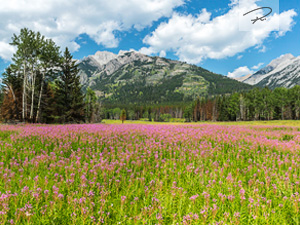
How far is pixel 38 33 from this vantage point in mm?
26000

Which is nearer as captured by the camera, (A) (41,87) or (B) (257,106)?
(A) (41,87)

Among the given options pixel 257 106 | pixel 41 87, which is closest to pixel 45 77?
pixel 41 87

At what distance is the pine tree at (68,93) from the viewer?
98.0 feet

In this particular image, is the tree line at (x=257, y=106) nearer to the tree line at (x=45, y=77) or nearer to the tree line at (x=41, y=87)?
the tree line at (x=41, y=87)

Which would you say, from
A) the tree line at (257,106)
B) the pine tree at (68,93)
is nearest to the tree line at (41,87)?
the pine tree at (68,93)

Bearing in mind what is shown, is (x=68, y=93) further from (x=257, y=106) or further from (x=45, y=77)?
(x=257, y=106)

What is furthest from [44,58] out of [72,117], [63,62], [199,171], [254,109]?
[254,109]

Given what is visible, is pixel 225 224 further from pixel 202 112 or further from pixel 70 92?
pixel 202 112

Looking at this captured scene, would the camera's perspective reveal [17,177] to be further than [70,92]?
No

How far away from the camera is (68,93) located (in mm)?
30453

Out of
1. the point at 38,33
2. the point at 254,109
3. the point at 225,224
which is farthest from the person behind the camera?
the point at 254,109

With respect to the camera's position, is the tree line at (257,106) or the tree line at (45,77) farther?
the tree line at (257,106)

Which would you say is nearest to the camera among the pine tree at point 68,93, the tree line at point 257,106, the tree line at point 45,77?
the tree line at point 45,77

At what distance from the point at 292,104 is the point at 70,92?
99.5 meters
